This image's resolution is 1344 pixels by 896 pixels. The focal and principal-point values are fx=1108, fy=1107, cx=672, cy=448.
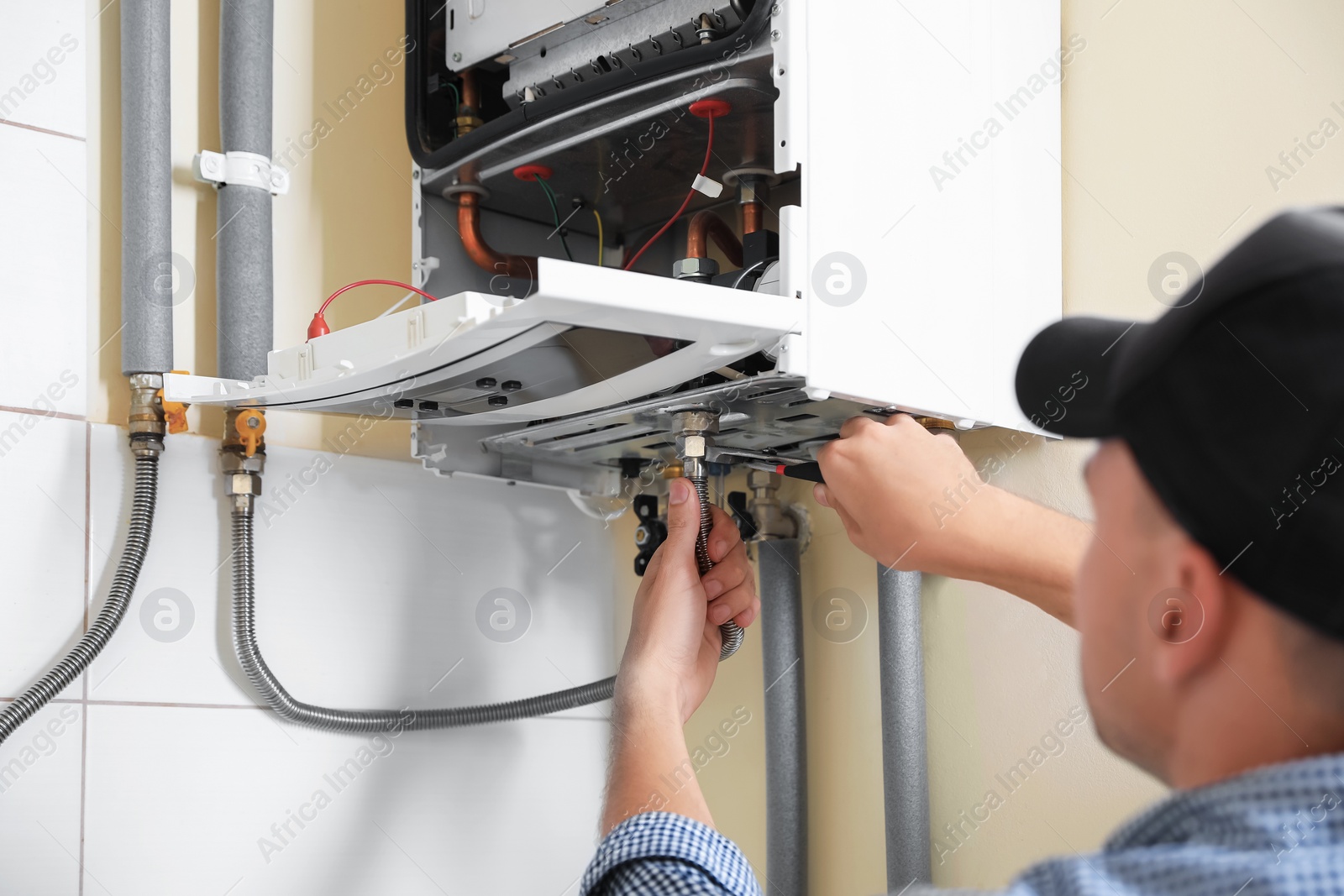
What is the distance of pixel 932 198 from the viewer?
998 mm

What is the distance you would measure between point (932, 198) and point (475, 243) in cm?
52

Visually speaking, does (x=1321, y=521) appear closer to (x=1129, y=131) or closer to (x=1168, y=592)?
(x=1168, y=592)

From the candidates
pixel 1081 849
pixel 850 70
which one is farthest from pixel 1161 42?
pixel 1081 849

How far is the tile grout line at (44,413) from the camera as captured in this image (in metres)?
1.07

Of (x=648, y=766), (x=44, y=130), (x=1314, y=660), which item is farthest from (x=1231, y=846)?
(x=44, y=130)

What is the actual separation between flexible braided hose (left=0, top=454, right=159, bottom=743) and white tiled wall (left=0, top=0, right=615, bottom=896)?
0.11 ft

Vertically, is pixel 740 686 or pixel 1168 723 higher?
pixel 1168 723

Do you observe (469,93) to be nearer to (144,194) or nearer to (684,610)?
(144,194)

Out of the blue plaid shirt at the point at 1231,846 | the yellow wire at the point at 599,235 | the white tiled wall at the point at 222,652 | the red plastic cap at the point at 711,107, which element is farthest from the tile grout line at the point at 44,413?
the blue plaid shirt at the point at 1231,846

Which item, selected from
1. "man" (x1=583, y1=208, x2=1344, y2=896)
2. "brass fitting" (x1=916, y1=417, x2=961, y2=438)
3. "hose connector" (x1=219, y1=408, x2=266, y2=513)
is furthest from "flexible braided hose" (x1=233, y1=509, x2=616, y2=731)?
"man" (x1=583, y1=208, x2=1344, y2=896)

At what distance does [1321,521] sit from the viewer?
0.36 meters

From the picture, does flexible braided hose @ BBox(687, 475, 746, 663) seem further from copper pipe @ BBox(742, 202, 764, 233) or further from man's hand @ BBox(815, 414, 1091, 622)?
copper pipe @ BBox(742, 202, 764, 233)

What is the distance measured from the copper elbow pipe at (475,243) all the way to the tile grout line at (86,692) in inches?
17.0

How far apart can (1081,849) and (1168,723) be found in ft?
2.28
